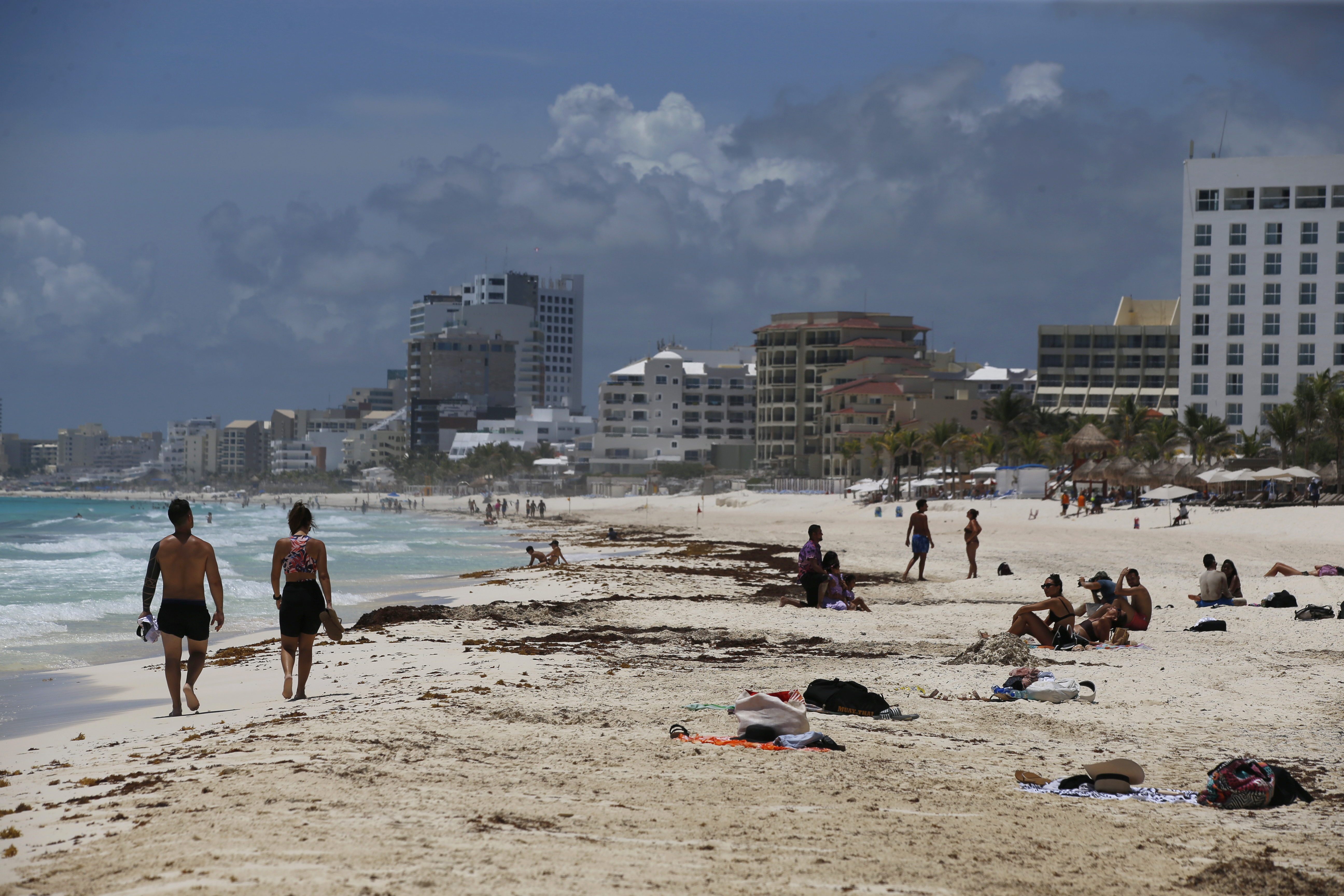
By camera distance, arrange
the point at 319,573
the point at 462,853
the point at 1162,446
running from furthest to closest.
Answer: the point at 1162,446, the point at 319,573, the point at 462,853

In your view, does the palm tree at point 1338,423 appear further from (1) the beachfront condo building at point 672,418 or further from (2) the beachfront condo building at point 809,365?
(1) the beachfront condo building at point 672,418

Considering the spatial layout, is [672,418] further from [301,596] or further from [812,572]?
[301,596]

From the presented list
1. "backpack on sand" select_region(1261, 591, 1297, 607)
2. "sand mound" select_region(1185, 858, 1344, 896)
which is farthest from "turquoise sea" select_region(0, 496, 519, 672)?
"backpack on sand" select_region(1261, 591, 1297, 607)

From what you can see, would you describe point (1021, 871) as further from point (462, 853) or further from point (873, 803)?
point (462, 853)

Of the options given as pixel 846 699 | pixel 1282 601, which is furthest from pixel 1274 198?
pixel 846 699

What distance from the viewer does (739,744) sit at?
286 inches

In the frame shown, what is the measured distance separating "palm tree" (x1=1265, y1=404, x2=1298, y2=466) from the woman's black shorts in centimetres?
5412

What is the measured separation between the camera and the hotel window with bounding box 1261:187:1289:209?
261 ft

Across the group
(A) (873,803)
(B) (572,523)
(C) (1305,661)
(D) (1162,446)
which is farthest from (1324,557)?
(B) (572,523)

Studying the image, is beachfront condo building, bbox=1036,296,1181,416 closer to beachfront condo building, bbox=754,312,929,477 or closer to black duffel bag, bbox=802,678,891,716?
beachfront condo building, bbox=754,312,929,477

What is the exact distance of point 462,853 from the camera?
4828mm

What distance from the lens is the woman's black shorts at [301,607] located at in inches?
346

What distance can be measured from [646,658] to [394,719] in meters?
4.39

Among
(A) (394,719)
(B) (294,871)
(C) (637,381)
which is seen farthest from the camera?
(C) (637,381)
